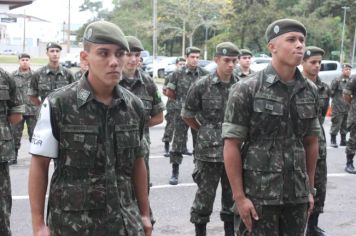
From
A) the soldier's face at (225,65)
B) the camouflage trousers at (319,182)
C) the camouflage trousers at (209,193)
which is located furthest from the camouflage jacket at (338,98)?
the camouflage trousers at (209,193)

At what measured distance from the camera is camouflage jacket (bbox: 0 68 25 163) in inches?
198

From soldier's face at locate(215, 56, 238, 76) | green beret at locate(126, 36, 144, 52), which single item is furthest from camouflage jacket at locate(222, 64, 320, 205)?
soldier's face at locate(215, 56, 238, 76)

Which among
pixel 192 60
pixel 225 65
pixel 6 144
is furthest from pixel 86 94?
pixel 192 60

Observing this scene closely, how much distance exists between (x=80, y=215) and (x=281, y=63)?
175 cm

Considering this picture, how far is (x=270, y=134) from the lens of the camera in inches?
142

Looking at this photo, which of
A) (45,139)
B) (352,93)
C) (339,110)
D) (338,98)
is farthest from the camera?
(338,98)

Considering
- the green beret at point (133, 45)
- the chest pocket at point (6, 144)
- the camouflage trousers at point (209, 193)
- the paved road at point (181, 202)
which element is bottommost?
the paved road at point (181, 202)

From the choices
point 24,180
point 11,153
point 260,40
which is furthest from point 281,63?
point 260,40

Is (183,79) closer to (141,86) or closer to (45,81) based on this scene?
(45,81)

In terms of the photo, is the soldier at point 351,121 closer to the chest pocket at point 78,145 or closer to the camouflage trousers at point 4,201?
the camouflage trousers at point 4,201

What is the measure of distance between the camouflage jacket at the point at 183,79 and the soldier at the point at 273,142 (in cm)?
589

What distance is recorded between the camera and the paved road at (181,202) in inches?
240

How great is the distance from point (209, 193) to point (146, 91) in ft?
4.19

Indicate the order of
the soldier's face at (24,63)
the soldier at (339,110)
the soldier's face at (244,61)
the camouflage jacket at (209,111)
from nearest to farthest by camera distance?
1. the camouflage jacket at (209,111)
2. the soldier's face at (244,61)
3. the soldier's face at (24,63)
4. the soldier at (339,110)
